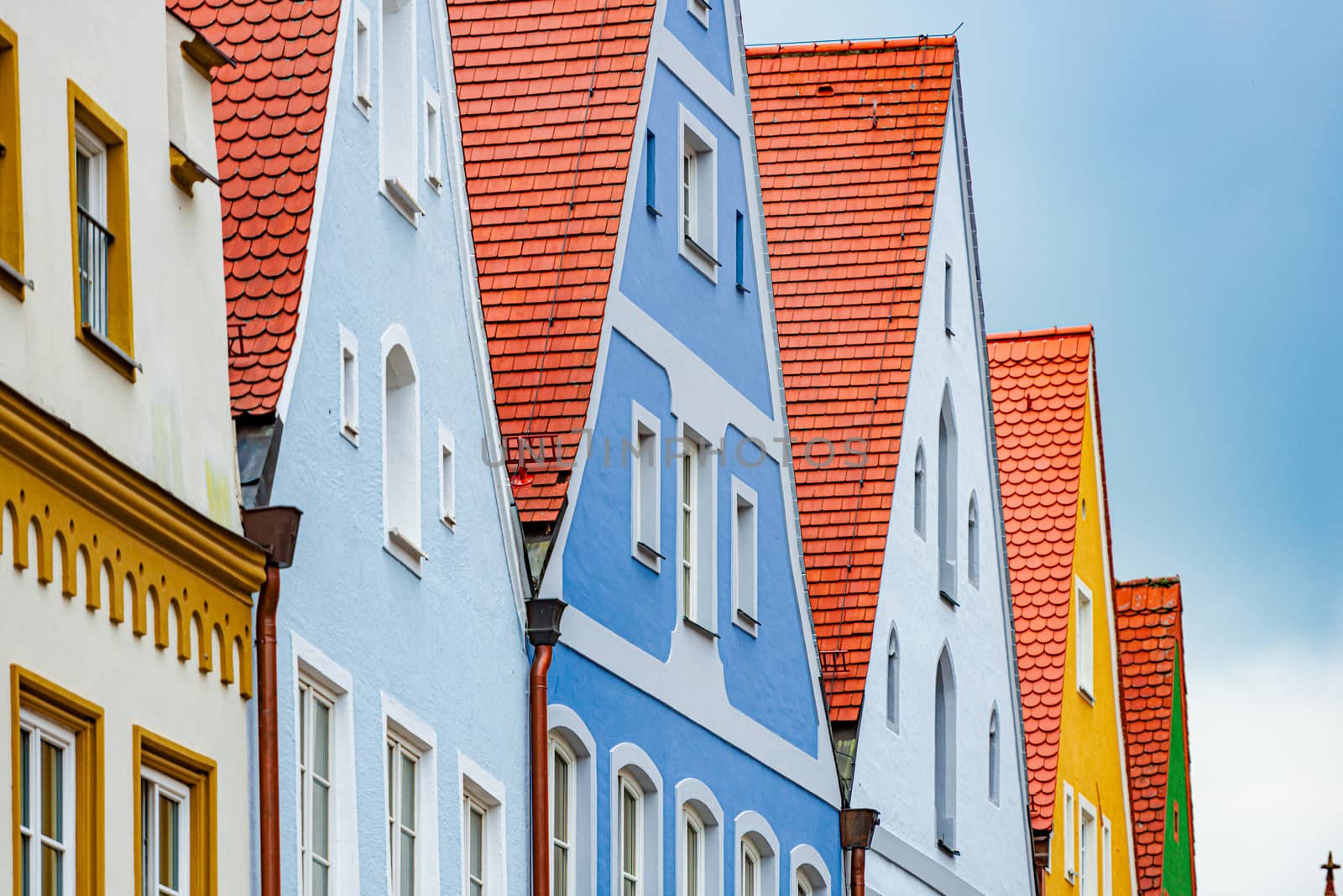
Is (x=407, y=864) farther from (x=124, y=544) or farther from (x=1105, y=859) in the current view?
(x=1105, y=859)

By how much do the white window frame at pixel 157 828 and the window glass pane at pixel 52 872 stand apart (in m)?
0.79

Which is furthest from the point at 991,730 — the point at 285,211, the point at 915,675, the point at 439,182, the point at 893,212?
the point at 285,211

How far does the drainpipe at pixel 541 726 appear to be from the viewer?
2166 cm

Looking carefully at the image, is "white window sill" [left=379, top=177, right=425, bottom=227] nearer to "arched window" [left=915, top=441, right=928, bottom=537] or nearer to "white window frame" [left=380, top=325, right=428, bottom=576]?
"white window frame" [left=380, top=325, right=428, bottom=576]

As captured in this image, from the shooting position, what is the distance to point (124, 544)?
1577 cm

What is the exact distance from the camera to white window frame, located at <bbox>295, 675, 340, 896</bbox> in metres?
18.0

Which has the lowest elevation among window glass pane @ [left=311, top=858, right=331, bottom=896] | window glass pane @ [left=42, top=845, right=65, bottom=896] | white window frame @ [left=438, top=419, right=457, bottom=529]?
window glass pane @ [left=42, top=845, right=65, bottom=896]

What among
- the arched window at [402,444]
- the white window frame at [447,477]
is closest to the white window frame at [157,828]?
the arched window at [402,444]

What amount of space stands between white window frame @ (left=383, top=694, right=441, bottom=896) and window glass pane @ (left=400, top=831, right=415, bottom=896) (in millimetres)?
21

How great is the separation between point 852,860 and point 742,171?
5.97m

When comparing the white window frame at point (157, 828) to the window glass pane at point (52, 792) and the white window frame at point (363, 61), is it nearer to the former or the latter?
the window glass pane at point (52, 792)

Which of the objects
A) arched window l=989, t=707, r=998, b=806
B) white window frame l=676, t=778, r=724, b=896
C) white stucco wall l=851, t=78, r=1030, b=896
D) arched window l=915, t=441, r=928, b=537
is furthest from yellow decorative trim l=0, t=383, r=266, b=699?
arched window l=989, t=707, r=998, b=806

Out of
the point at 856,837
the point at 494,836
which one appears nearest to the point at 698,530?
the point at 856,837

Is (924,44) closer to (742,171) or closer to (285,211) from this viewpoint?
(742,171)
